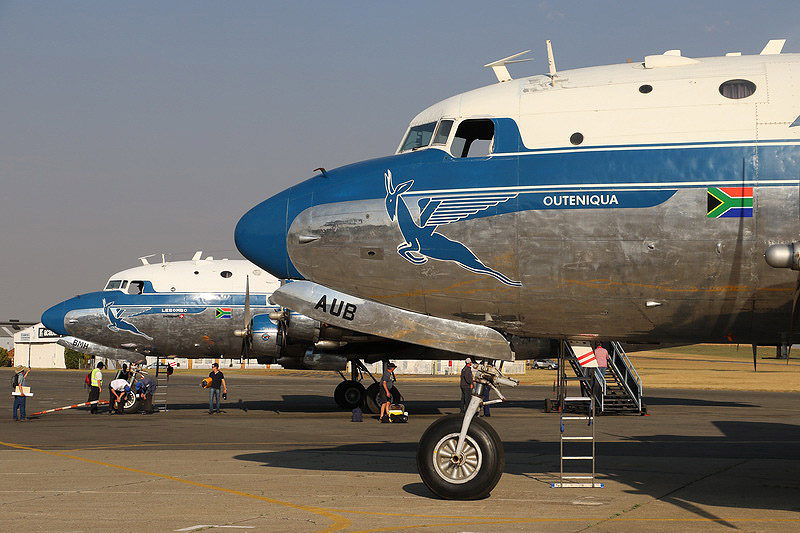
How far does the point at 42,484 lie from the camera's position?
14.1 m

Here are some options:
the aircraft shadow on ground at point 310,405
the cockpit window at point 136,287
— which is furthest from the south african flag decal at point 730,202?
the cockpit window at point 136,287

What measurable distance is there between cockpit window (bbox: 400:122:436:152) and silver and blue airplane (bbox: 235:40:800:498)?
4 centimetres

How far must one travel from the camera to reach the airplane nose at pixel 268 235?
12242 millimetres

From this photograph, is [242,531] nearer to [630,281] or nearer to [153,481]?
[153,481]

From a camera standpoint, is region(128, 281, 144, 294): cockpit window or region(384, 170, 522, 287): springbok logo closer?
region(384, 170, 522, 287): springbok logo

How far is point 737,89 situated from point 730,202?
1575 mm

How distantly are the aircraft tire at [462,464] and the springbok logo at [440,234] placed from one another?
219 cm

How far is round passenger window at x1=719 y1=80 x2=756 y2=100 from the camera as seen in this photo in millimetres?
10930

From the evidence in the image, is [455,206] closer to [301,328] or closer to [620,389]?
[301,328]

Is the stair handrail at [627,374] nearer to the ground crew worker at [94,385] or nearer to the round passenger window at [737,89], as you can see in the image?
the ground crew worker at [94,385]

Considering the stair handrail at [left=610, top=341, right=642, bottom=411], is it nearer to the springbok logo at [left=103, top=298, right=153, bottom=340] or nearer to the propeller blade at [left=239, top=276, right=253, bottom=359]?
the propeller blade at [left=239, top=276, right=253, bottom=359]

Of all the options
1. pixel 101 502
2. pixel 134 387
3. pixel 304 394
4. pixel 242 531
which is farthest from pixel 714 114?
pixel 304 394

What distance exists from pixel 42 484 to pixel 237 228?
18.9ft

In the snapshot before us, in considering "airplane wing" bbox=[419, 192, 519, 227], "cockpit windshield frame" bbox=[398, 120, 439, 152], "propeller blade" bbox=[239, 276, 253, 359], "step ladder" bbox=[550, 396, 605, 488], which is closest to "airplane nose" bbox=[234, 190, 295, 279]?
"cockpit windshield frame" bbox=[398, 120, 439, 152]
